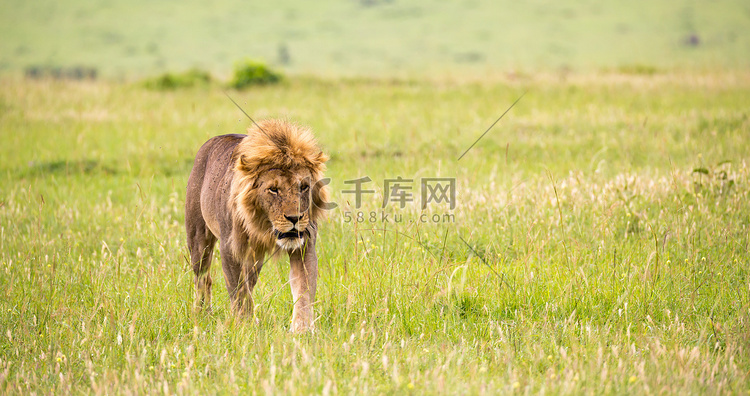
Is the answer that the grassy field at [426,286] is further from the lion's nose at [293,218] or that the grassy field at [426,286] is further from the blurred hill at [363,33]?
the blurred hill at [363,33]

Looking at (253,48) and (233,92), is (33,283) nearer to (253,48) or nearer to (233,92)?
(233,92)

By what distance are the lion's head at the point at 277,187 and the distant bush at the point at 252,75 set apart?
14.8 meters

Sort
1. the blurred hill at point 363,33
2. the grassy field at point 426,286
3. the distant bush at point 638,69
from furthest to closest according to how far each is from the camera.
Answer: the blurred hill at point 363,33
the distant bush at point 638,69
the grassy field at point 426,286

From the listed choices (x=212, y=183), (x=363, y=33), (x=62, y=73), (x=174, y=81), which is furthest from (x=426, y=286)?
(x=363, y=33)

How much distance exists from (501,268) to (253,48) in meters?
27.9

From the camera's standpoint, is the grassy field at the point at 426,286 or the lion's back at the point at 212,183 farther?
the lion's back at the point at 212,183

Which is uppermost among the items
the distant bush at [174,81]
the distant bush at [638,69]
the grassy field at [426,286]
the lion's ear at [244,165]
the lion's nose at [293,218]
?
the distant bush at [638,69]

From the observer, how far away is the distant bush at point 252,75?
18688 millimetres

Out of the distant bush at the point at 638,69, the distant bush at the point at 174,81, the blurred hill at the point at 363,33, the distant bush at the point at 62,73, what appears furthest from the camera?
the blurred hill at the point at 363,33

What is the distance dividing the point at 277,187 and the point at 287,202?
132mm

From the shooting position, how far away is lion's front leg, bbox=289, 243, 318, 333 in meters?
4.34

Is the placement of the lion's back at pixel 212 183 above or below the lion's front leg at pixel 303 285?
above

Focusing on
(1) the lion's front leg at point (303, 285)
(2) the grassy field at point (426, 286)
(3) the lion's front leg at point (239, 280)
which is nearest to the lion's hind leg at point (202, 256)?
(2) the grassy field at point (426, 286)

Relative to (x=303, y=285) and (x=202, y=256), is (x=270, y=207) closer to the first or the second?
(x=303, y=285)
